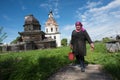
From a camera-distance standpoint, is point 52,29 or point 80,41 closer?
point 80,41

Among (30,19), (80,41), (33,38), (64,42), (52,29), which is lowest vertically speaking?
(80,41)

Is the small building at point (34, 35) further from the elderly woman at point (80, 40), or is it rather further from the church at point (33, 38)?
the elderly woman at point (80, 40)

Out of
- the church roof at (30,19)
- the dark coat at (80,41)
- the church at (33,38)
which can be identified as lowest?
the dark coat at (80,41)

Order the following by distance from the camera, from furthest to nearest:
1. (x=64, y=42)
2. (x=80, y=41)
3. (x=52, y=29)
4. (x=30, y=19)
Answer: (x=64, y=42)
(x=52, y=29)
(x=30, y=19)
(x=80, y=41)

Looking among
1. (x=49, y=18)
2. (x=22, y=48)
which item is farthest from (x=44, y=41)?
(x=49, y=18)

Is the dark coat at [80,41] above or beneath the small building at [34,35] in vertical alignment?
beneath

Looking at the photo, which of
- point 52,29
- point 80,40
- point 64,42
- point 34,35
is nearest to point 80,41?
point 80,40

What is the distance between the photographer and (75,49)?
26.8 feet

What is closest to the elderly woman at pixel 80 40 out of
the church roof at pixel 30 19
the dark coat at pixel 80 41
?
the dark coat at pixel 80 41

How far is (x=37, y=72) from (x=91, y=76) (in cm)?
214

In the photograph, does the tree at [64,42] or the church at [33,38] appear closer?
the church at [33,38]

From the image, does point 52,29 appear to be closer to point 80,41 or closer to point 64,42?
point 64,42

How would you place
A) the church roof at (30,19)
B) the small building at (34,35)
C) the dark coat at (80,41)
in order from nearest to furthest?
the dark coat at (80,41)
the small building at (34,35)
the church roof at (30,19)

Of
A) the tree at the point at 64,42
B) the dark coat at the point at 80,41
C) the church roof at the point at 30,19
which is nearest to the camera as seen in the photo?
the dark coat at the point at 80,41
